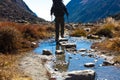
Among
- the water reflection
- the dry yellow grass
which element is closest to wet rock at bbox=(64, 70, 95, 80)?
the dry yellow grass

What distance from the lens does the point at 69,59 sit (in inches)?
814

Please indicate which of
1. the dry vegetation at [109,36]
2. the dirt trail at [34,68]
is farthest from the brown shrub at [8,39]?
the dry vegetation at [109,36]

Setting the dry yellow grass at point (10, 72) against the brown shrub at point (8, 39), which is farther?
the brown shrub at point (8, 39)

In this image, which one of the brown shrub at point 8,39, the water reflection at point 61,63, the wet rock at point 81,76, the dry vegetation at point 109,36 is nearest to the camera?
the wet rock at point 81,76

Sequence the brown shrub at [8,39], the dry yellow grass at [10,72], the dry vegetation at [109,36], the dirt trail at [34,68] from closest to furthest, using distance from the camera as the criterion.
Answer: the dry yellow grass at [10,72] → the dirt trail at [34,68] → the brown shrub at [8,39] → the dry vegetation at [109,36]

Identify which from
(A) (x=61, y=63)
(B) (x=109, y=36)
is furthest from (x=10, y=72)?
(B) (x=109, y=36)

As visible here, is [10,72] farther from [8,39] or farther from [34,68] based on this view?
[8,39]

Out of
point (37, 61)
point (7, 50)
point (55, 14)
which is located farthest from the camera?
point (55, 14)

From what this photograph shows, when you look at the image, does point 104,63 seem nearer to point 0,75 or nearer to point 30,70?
point 30,70

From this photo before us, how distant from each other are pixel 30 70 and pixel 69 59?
4.76 m

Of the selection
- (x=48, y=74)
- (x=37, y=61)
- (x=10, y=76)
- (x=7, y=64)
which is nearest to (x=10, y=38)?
(x=37, y=61)

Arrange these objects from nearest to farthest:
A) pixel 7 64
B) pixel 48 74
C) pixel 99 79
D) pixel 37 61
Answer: pixel 99 79 < pixel 48 74 < pixel 7 64 < pixel 37 61

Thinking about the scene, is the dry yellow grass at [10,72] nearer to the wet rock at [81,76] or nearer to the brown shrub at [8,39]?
the wet rock at [81,76]

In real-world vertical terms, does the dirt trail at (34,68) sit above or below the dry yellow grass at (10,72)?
below
